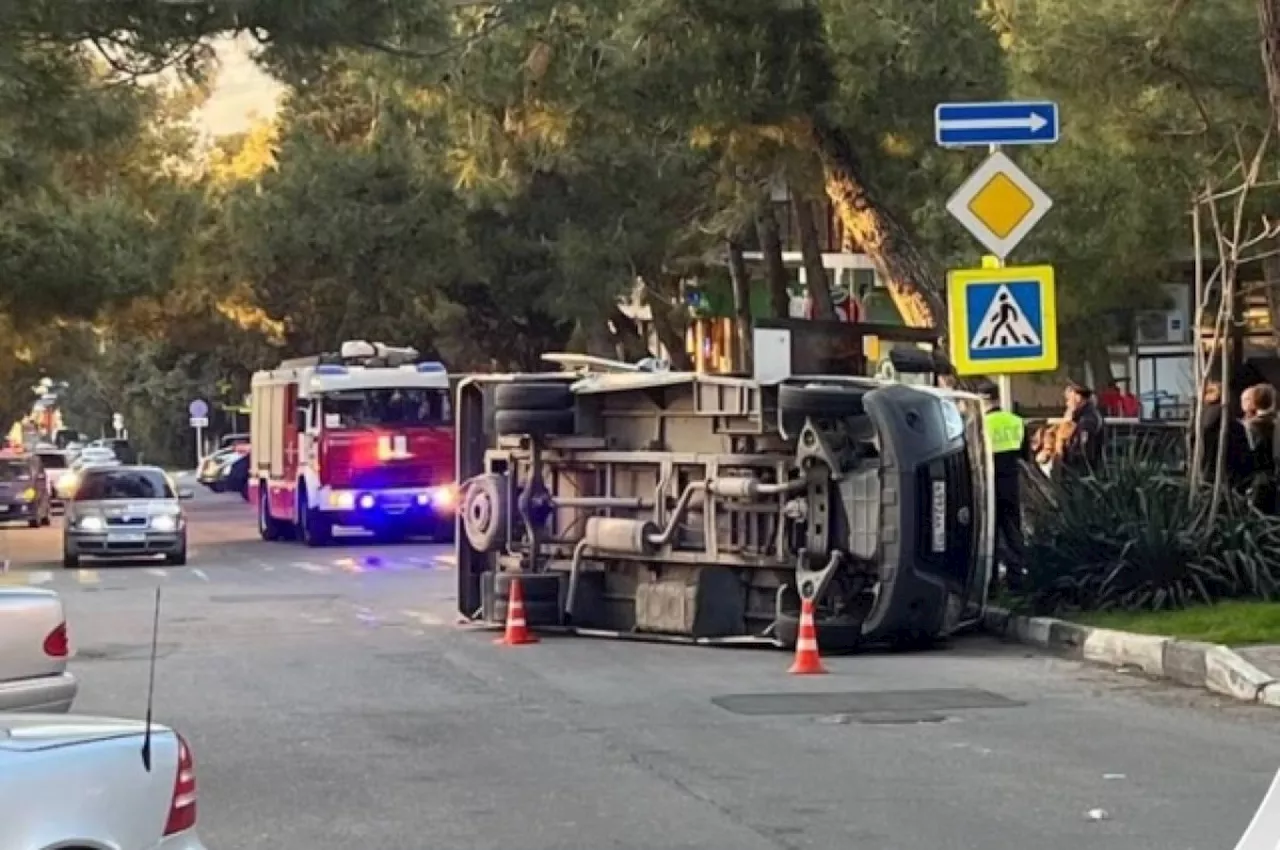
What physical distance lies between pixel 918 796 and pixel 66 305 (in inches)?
1260

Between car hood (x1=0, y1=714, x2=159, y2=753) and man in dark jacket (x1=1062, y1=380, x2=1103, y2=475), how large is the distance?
1457 centimetres

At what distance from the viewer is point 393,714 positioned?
12.8 meters

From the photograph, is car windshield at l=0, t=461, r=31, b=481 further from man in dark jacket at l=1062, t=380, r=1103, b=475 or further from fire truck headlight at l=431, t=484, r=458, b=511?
man in dark jacket at l=1062, t=380, r=1103, b=475

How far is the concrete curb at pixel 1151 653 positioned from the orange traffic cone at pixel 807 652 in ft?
6.58

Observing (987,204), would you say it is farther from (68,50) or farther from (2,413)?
(2,413)

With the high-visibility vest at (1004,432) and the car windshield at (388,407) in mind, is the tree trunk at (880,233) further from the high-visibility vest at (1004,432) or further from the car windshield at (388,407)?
the car windshield at (388,407)

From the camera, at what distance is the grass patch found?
14398 mm

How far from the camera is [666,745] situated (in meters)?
11.3

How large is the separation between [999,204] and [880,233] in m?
6.93

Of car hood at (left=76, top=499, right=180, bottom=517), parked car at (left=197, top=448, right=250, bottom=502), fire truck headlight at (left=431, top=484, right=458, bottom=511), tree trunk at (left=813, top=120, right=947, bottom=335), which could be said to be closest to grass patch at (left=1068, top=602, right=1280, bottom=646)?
tree trunk at (left=813, top=120, right=947, bottom=335)

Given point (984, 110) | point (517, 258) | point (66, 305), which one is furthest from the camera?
point (517, 258)

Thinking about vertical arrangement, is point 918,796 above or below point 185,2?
below

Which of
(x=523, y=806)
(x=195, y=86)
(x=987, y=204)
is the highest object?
(x=195, y=86)

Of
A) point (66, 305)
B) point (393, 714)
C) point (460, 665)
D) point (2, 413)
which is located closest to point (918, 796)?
point (393, 714)
